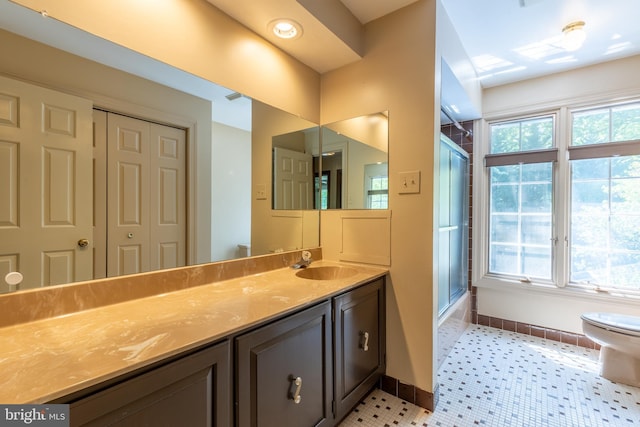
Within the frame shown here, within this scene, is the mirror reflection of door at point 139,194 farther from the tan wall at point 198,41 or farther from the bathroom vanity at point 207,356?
the tan wall at point 198,41

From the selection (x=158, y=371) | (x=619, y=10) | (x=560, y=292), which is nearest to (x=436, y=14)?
(x=619, y=10)

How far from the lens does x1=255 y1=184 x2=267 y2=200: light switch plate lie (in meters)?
1.84

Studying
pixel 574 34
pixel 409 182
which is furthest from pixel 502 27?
pixel 409 182

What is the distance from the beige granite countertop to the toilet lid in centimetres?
204

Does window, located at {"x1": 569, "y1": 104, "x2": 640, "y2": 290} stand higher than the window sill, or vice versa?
window, located at {"x1": 569, "y1": 104, "x2": 640, "y2": 290}

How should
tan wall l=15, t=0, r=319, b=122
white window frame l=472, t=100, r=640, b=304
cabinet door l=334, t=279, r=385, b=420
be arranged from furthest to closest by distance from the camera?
white window frame l=472, t=100, r=640, b=304
cabinet door l=334, t=279, r=385, b=420
tan wall l=15, t=0, r=319, b=122

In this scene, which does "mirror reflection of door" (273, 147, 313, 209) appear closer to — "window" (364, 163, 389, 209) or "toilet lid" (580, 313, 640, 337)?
"window" (364, 163, 389, 209)

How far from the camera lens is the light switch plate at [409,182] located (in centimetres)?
173

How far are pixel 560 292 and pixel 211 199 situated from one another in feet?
10.3

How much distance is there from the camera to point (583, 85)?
250cm

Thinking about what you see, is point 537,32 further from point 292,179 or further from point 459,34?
point 292,179

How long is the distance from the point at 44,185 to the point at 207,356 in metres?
0.85

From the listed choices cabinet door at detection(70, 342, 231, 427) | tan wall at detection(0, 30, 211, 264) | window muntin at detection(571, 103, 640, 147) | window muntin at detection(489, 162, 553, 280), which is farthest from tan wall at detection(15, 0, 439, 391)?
window muntin at detection(571, 103, 640, 147)

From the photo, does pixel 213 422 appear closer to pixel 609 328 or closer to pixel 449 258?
pixel 449 258
